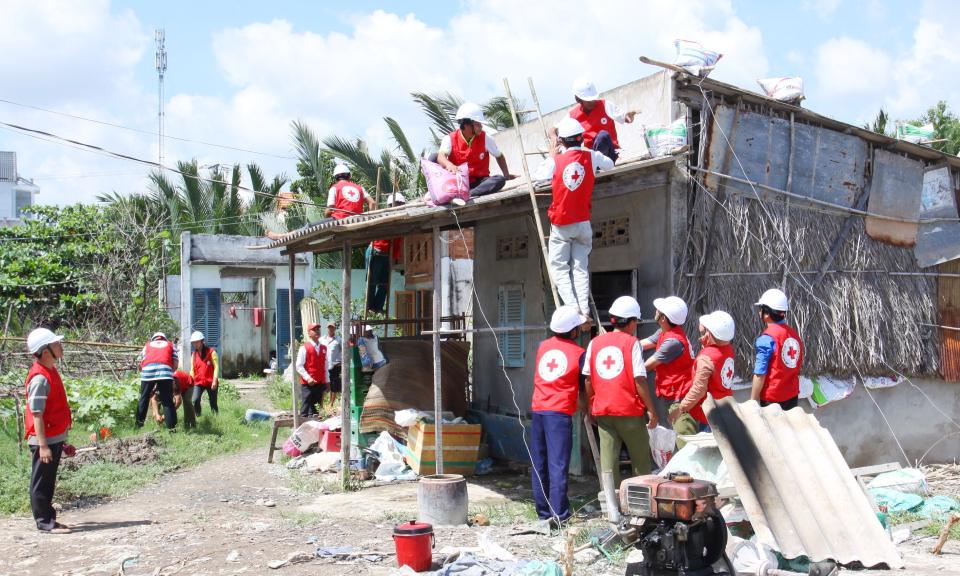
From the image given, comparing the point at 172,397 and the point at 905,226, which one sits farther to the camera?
the point at 172,397

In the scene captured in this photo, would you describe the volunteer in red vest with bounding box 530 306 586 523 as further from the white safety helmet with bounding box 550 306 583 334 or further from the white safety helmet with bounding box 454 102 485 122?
the white safety helmet with bounding box 454 102 485 122

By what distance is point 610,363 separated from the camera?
19.6 feet

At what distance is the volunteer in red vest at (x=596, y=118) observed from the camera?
24.2 feet

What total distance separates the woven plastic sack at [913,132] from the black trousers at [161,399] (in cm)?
1043

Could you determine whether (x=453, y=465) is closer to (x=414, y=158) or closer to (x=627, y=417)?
(x=627, y=417)

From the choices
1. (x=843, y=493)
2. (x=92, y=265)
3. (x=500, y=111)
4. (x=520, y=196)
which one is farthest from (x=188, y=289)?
(x=843, y=493)

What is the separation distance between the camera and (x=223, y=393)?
49.8 ft

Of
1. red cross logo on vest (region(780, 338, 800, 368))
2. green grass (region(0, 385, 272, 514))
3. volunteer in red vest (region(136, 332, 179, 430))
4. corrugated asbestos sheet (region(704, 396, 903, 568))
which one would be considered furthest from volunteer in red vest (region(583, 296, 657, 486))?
A: volunteer in red vest (region(136, 332, 179, 430))

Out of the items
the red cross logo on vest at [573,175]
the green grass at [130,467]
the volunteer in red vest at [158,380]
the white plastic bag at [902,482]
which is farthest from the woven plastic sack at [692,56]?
the volunteer in red vest at [158,380]

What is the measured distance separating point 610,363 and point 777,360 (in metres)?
1.67

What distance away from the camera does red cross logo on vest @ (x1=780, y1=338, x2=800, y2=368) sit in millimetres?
6539

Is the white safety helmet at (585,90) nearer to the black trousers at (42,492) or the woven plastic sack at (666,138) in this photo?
the woven plastic sack at (666,138)

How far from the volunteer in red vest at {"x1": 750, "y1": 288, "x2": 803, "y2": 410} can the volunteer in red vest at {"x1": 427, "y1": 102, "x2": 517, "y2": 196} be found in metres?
3.05

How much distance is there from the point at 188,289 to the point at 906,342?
1477 cm
